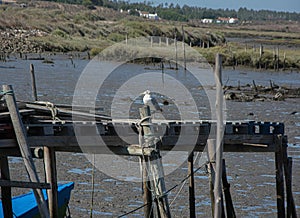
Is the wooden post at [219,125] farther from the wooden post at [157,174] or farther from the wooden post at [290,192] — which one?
the wooden post at [290,192]

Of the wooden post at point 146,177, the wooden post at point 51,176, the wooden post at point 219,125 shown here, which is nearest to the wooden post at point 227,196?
the wooden post at point 146,177

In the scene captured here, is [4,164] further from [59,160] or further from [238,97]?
[238,97]

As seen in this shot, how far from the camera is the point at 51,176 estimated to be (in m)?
11.1

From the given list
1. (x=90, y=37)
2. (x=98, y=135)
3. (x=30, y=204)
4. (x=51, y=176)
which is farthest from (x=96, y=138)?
(x=90, y=37)

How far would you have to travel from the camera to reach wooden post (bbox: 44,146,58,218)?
1099 cm

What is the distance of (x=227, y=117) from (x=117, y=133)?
59.1ft

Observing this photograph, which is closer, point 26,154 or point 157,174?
point 26,154

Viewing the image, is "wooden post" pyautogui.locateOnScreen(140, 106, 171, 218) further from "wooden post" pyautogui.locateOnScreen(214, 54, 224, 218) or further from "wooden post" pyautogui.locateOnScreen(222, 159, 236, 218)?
"wooden post" pyautogui.locateOnScreen(214, 54, 224, 218)

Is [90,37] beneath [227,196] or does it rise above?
beneath

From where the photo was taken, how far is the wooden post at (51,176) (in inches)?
433

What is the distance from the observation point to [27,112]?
10.9m

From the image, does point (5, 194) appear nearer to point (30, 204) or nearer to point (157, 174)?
point (30, 204)

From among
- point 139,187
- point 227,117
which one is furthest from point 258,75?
point 139,187

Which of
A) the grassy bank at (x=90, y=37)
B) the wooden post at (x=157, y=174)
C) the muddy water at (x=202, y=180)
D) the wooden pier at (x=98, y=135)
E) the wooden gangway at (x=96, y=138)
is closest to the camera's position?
the wooden gangway at (x=96, y=138)
